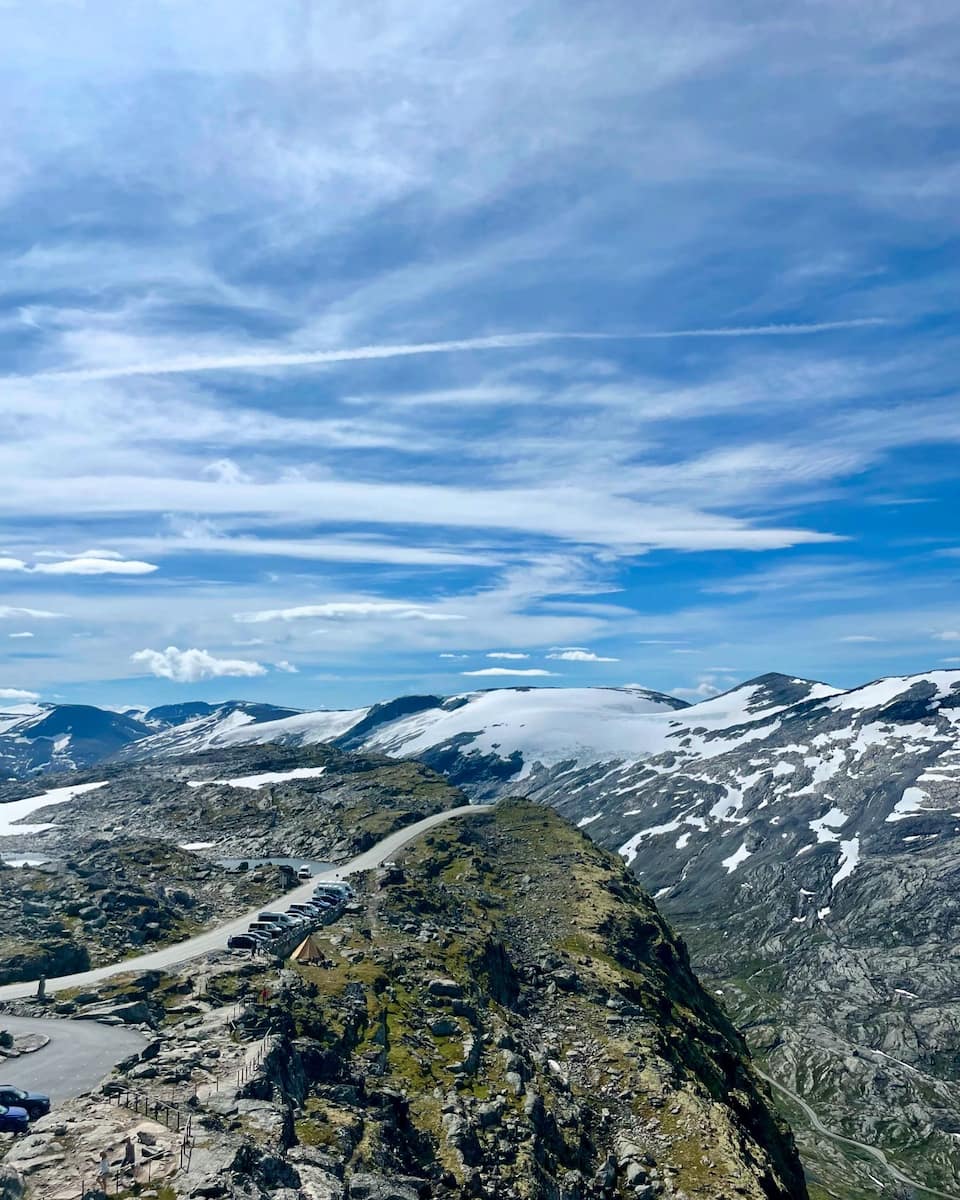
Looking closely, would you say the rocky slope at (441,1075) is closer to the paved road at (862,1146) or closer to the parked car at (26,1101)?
the parked car at (26,1101)

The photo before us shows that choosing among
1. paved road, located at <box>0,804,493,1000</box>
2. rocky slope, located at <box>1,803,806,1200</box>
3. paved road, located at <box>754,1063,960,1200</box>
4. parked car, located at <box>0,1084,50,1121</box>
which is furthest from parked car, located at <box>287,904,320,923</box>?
paved road, located at <box>754,1063,960,1200</box>

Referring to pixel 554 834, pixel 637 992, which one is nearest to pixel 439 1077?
pixel 637 992

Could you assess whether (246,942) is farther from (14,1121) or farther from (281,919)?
(14,1121)

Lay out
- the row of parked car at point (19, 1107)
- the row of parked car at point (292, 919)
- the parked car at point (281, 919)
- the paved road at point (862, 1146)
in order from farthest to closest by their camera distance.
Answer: the paved road at point (862, 1146) → the parked car at point (281, 919) → the row of parked car at point (292, 919) → the row of parked car at point (19, 1107)

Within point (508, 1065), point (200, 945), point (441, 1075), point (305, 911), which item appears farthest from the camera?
point (305, 911)

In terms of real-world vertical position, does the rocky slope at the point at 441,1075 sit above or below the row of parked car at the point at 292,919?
below

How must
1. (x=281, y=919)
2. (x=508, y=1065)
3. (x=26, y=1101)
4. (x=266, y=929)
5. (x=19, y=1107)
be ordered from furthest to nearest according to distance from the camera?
1. (x=281, y=919)
2. (x=266, y=929)
3. (x=508, y=1065)
4. (x=26, y=1101)
5. (x=19, y=1107)

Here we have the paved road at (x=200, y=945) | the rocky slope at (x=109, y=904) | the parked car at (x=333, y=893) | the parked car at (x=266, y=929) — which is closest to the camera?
the paved road at (x=200, y=945)

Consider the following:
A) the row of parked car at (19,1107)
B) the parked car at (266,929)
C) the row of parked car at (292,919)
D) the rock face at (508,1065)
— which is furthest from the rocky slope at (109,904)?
the row of parked car at (19,1107)

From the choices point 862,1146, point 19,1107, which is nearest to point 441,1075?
point 19,1107

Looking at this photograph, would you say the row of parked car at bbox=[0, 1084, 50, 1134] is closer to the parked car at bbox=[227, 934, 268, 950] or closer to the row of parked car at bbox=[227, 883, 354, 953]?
the parked car at bbox=[227, 934, 268, 950]
